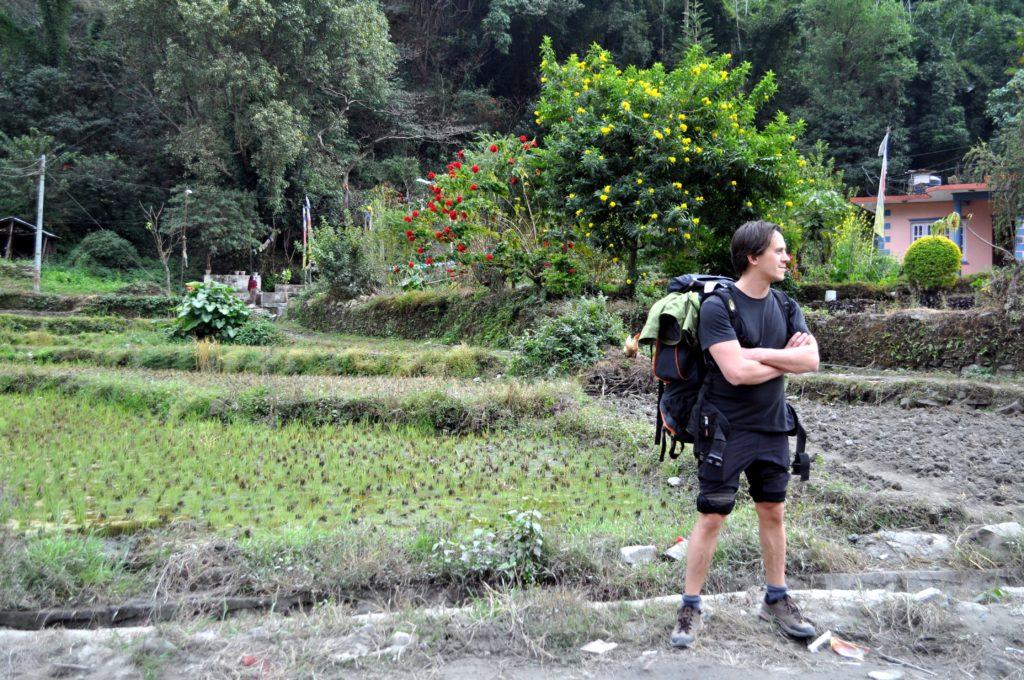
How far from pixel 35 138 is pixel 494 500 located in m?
34.7

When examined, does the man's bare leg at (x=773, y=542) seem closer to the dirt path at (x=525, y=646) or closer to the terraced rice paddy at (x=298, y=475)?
the dirt path at (x=525, y=646)

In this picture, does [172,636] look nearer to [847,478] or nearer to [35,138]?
[847,478]

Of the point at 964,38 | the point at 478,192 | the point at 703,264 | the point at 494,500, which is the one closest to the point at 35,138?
the point at 478,192

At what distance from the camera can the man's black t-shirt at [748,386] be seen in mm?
2977

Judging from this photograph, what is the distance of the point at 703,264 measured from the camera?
12.8 m

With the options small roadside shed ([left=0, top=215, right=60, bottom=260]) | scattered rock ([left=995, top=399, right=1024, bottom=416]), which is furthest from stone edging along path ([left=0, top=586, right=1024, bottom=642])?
small roadside shed ([left=0, top=215, right=60, bottom=260])

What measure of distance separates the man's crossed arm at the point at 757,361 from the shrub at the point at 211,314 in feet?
44.5

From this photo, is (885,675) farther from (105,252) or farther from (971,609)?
(105,252)

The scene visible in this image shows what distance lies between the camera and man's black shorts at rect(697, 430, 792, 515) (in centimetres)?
296

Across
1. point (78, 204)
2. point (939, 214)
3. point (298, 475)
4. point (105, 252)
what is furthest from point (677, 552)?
point (78, 204)

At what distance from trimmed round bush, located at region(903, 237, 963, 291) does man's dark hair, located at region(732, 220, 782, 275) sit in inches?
547

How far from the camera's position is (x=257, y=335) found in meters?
15.0

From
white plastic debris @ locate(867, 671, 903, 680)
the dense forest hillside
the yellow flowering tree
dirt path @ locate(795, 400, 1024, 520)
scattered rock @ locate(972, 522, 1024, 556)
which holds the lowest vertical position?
white plastic debris @ locate(867, 671, 903, 680)

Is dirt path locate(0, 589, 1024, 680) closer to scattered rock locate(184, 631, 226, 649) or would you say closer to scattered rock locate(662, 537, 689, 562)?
scattered rock locate(184, 631, 226, 649)
